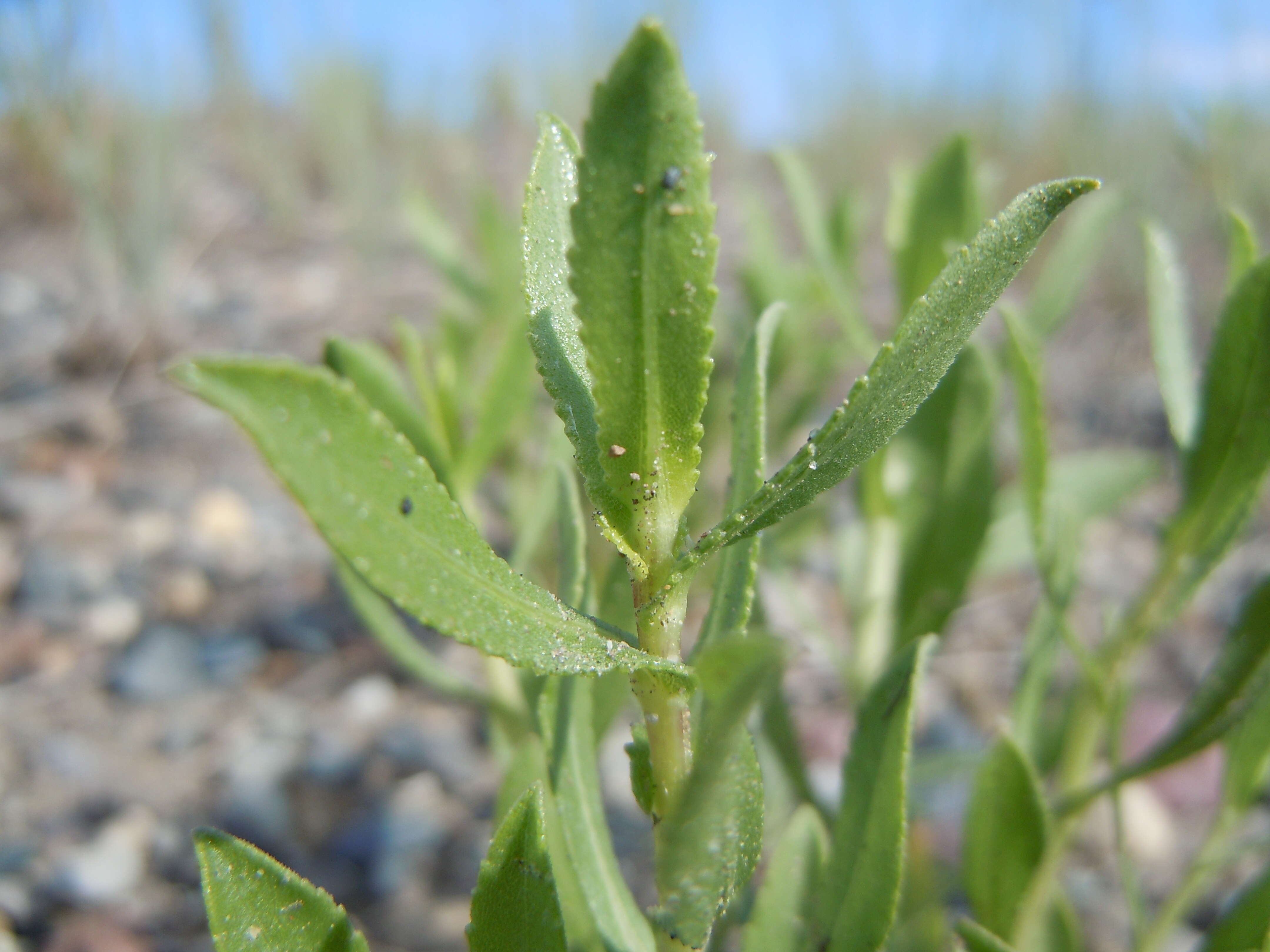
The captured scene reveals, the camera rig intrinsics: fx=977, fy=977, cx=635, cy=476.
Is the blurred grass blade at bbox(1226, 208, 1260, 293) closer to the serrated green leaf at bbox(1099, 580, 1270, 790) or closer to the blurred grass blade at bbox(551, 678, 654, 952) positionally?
the serrated green leaf at bbox(1099, 580, 1270, 790)

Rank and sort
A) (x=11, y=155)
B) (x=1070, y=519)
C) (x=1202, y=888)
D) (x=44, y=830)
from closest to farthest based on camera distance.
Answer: (x=1070, y=519) < (x=1202, y=888) < (x=44, y=830) < (x=11, y=155)

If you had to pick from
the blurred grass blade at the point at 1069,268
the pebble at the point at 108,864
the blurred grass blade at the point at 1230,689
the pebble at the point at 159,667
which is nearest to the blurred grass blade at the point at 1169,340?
the blurred grass blade at the point at 1230,689

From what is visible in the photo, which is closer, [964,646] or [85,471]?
[964,646]

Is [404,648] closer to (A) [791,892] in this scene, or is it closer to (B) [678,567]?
(A) [791,892]

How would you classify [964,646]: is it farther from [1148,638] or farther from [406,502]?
[406,502]

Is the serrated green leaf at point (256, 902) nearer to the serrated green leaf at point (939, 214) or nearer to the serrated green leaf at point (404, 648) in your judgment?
the serrated green leaf at point (404, 648)

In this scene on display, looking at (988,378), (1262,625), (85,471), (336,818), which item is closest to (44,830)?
(336,818)

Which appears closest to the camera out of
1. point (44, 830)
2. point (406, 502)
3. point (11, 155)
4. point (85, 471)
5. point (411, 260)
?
point (406, 502)

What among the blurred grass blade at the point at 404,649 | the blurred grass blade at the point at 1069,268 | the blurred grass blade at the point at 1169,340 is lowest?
the blurred grass blade at the point at 404,649
